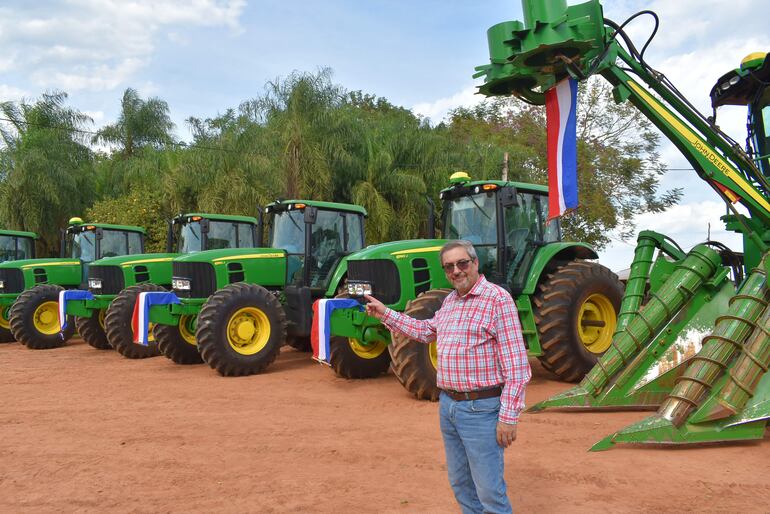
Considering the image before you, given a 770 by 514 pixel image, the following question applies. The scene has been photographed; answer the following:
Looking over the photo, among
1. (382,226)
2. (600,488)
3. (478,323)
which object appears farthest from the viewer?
(382,226)

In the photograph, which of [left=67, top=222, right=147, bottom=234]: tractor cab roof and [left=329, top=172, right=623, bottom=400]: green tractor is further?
→ [left=67, top=222, right=147, bottom=234]: tractor cab roof

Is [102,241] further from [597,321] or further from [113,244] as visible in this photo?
[597,321]

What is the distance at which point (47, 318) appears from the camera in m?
13.1

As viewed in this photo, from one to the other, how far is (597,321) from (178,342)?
5.84 meters

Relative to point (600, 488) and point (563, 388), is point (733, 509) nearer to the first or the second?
point (600, 488)

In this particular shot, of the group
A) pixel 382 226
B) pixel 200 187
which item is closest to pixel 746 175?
pixel 382 226

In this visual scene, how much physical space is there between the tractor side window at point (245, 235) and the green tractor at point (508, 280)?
4.18m

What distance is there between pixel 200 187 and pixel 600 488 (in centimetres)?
1757

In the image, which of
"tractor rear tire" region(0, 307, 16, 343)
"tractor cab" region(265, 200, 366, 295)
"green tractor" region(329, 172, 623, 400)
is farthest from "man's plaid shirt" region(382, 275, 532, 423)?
"tractor rear tire" region(0, 307, 16, 343)

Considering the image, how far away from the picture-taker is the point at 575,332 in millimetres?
7801

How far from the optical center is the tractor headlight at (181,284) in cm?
966

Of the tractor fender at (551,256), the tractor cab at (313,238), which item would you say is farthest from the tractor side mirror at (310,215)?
the tractor fender at (551,256)

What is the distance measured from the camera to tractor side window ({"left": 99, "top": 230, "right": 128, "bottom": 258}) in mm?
13672

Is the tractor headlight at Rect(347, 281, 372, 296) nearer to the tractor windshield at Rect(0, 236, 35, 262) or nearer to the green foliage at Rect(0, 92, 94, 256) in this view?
the tractor windshield at Rect(0, 236, 35, 262)
